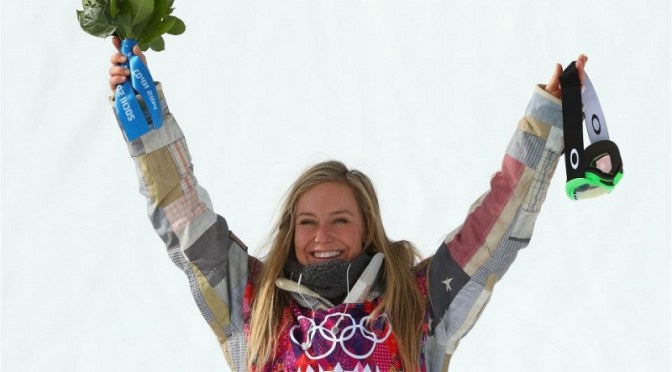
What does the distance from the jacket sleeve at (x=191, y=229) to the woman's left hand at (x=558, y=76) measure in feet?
2.43

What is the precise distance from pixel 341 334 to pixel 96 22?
80cm

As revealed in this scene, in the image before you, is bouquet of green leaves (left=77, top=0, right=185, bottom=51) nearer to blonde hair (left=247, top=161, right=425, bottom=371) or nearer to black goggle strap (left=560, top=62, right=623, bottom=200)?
blonde hair (left=247, top=161, right=425, bottom=371)

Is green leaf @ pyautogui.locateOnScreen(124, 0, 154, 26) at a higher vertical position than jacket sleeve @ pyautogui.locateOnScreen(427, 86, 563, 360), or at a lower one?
higher

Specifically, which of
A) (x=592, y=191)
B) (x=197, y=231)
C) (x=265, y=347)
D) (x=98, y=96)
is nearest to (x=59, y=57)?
(x=98, y=96)

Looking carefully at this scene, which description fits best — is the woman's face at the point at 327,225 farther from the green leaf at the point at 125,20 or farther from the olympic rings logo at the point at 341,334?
the green leaf at the point at 125,20

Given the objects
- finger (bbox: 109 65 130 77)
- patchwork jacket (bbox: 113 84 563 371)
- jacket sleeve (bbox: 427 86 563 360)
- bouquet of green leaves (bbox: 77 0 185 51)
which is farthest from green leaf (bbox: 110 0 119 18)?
jacket sleeve (bbox: 427 86 563 360)

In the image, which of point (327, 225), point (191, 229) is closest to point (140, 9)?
point (191, 229)

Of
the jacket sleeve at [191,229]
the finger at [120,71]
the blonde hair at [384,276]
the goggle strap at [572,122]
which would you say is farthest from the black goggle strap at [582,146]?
the finger at [120,71]

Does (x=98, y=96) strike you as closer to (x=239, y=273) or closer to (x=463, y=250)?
(x=239, y=273)

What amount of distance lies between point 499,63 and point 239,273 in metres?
1.02

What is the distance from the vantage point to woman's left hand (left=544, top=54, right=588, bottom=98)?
6.29ft

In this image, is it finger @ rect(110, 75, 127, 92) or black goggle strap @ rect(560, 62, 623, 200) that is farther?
finger @ rect(110, 75, 127, 92)

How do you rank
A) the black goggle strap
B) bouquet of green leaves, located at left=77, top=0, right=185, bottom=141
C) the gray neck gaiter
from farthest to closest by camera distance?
the gray neck gaiter < bouquet of green leaves, located at left=77, top=0, right=185, bottom=141 < the black goggle strap

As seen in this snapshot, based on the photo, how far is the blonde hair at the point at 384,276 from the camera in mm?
2057
